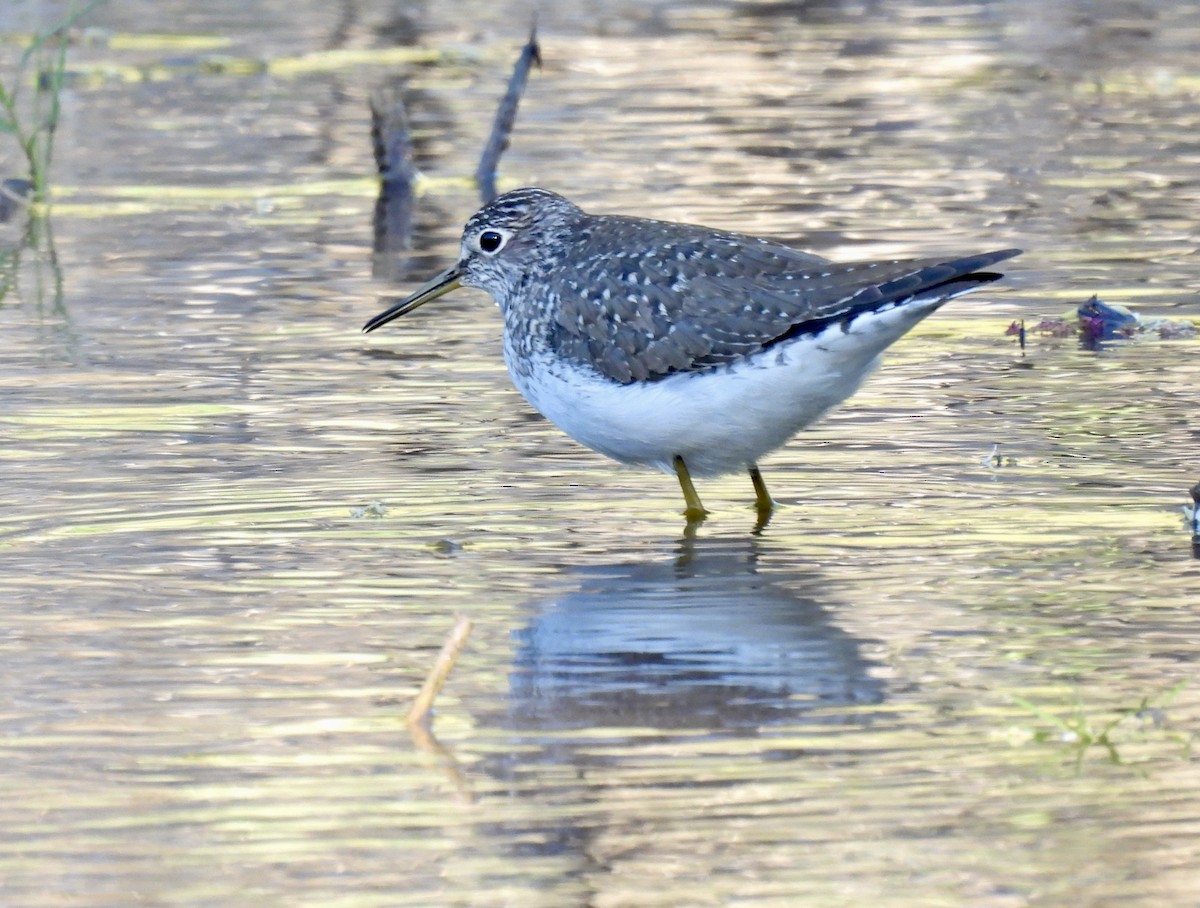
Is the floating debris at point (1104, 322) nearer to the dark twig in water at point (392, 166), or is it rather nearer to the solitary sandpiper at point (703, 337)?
the solitary sandpiper at point (703, 337)

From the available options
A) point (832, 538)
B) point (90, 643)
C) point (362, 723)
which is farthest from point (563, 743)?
point (832, 538)

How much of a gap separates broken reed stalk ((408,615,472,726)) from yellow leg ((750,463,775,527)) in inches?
103

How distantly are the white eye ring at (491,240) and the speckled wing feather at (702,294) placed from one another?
73 cm

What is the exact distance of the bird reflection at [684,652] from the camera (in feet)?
19.6

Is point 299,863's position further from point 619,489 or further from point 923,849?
point 619,489

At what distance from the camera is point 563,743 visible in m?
5.71

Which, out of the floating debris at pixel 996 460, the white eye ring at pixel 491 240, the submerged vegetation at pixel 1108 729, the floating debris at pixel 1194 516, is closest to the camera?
the submerged vegetation at pixel 1108 729

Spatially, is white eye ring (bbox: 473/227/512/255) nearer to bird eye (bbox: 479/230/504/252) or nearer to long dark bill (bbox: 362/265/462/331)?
bird eye (bbox: 479/230/504/252)

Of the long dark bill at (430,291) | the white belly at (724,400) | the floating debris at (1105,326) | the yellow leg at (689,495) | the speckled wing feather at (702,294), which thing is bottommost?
the floating debris at (1105,326)

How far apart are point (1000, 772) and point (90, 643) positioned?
2861 millimetres

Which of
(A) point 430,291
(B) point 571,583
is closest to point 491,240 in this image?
(A) point 430,291

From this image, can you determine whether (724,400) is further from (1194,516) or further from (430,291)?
(430,291)

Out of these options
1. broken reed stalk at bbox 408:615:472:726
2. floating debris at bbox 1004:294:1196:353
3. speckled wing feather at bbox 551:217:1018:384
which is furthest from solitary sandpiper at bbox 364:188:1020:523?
floating debris at bbox 1004:294:1196:353

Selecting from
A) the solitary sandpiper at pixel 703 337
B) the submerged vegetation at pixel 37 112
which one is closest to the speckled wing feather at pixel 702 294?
the solitary sandpiper at pixel 703 337
